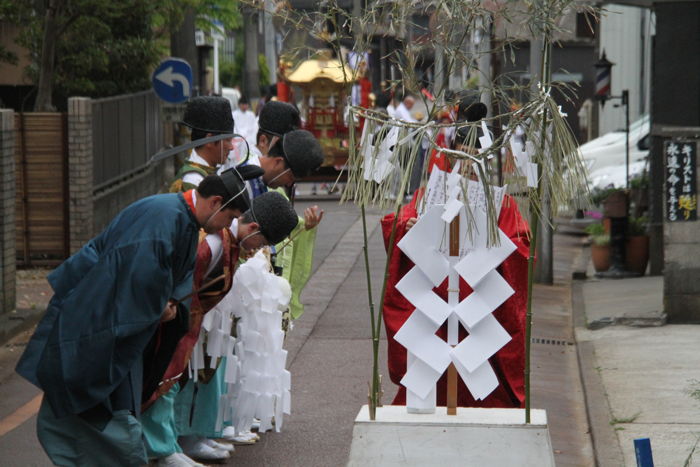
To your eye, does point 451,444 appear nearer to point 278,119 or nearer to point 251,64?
point 278,119

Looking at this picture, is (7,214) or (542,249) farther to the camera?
(542,249)

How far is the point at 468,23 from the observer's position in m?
5.00

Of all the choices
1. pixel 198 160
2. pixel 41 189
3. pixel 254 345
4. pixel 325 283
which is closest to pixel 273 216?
pixel 198 160

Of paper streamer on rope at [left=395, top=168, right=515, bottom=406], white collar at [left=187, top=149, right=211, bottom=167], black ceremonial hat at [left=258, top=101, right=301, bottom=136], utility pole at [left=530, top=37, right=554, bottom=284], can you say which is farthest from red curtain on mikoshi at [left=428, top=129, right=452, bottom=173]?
utility pole at [left=530, top=37, right=554, bottom=284]

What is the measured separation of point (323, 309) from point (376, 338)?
7.12 metres

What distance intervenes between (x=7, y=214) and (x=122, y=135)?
21.7ft

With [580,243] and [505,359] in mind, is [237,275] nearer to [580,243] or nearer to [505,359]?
[505,359]

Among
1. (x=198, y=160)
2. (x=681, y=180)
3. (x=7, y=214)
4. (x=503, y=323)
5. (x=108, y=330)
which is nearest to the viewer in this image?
(x=108, y=330)

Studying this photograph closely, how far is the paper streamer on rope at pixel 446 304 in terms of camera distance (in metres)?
5.39

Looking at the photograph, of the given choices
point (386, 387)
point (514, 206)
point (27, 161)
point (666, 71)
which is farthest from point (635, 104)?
point (514, 206)

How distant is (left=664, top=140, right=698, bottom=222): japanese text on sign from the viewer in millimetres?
10992

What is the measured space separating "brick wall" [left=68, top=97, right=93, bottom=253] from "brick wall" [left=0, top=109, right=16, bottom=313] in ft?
9.20

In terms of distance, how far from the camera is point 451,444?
16.4 ft

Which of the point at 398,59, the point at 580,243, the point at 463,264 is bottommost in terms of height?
the point at 580,243
